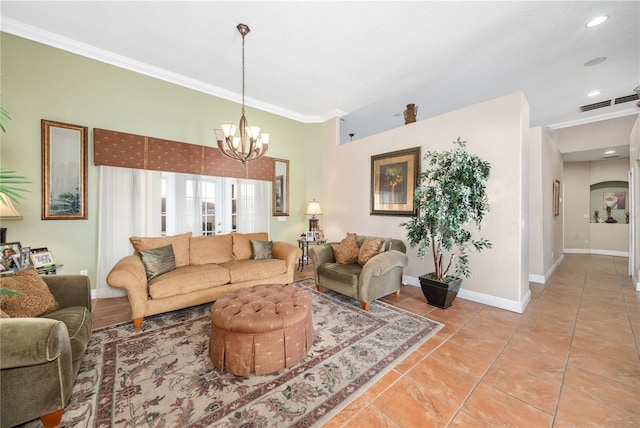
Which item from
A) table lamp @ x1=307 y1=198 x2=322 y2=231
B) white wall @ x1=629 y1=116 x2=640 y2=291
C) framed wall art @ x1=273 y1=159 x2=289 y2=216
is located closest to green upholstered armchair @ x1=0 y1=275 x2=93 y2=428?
framed wall art @ x1=273 y1=159 x2=289 y2=216

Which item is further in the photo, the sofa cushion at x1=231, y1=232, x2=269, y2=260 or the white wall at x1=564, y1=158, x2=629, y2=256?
the white wall at x1=564, y1=158, x2=629, y2=256

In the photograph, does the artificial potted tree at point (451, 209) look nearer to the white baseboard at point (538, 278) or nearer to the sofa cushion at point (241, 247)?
the white baseboard at point (538, 278)

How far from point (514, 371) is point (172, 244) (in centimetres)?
402

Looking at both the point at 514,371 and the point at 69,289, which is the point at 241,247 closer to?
the point at 69,289

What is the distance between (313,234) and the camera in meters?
4.99

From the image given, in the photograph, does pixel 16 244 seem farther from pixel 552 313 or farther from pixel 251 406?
pixel 552 313

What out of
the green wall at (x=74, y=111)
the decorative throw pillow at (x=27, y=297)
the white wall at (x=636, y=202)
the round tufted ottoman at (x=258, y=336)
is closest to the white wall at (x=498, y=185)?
the white wall at (x=636, y=202)

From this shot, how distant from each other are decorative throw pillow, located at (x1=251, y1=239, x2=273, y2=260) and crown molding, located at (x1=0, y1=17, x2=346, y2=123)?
9.20ft

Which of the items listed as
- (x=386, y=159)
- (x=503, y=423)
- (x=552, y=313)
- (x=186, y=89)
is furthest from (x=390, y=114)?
(x=503, y=423)

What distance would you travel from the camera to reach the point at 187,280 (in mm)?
2939

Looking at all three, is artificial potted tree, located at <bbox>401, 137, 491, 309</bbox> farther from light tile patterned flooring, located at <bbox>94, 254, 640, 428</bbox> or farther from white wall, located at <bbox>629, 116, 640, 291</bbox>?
white wall, located at <bbox>629, 116, 640, 291</bbox>

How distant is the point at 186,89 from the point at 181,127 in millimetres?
670

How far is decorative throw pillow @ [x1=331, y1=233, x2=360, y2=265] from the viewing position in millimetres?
3662

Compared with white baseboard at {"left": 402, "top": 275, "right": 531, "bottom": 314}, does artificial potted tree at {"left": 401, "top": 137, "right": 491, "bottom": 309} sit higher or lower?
higher
